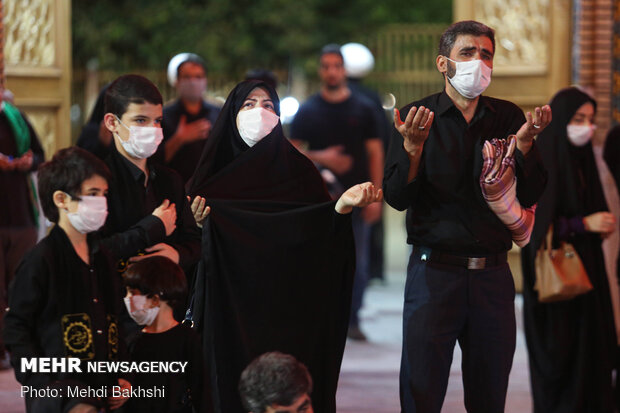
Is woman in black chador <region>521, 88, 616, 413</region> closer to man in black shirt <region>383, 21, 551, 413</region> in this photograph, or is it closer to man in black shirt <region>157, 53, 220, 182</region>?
man in black shirt <region>383, 21, 551, 413</region>

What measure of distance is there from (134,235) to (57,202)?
0.62 m

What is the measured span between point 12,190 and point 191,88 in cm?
128

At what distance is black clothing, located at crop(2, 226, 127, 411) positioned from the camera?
3695 millimetres

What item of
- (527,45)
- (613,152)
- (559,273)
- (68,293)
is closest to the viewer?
(68,293)

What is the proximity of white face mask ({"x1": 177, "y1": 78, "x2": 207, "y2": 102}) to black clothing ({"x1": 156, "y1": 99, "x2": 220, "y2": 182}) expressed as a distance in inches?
3.5

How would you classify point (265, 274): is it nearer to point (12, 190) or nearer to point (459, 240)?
point (459, 240)

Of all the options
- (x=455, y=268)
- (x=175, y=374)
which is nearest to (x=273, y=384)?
(x=175, y=374)

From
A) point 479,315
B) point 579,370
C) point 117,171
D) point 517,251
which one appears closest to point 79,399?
point 117,171

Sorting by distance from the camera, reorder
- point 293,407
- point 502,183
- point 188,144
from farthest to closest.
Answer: point 188,144, point 502,183, point 293,407

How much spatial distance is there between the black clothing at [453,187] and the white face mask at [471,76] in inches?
3.9

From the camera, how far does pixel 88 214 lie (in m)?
3.82

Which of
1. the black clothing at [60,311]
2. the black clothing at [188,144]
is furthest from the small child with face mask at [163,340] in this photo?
the black clothing at [188,144]

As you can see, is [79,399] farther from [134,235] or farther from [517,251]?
[517,251]

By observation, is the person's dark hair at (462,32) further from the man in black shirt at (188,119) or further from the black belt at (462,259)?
the man in black shirt at (188,119)
